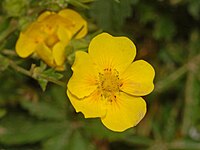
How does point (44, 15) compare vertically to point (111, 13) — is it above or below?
above

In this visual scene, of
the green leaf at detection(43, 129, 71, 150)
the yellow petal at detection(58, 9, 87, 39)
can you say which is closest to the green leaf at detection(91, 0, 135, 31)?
the yellow petal at detection(58, 9, 87, 39)

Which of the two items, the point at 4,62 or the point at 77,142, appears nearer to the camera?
the point at 4,62

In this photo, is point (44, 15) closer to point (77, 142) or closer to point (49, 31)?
point (49, 31)

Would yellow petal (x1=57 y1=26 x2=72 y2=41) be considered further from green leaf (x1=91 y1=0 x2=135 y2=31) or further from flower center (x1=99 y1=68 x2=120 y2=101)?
green leaf (x1=91 y1=0 x2=135 y2=31)

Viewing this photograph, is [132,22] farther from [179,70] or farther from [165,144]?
[165,144]

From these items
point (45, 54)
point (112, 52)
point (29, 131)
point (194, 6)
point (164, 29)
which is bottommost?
point (29, 131)

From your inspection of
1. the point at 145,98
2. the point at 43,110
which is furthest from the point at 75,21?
the point at 145,98

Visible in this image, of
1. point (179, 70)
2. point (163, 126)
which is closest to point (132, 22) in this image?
point (179, 70)

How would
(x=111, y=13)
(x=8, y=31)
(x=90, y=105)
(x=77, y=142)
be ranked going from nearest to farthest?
(x=90, y=105)
(x=8, y=31)
(x=111, y=13)
(x=77, y=142)
